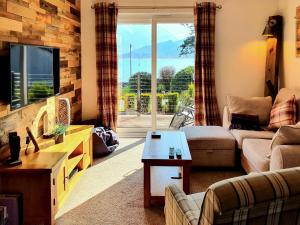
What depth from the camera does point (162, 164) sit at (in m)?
3.09

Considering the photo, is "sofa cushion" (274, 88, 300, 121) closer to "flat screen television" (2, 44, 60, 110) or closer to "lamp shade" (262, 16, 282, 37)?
"lamp shade" (262, 16, 282, 37)

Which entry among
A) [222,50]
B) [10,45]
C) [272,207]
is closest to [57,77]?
[10,45]

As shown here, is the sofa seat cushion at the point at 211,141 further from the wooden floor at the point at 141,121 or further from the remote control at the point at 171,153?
the wooden floor at the point at 141,121

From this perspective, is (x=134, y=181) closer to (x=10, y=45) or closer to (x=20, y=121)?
(x=20, y=121)

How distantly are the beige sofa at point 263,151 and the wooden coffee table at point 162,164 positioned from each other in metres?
0.64

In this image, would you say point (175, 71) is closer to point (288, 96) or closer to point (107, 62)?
point (107, 62)

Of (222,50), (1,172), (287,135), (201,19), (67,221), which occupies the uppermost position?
(201,19)

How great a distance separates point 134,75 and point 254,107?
79.1 inches

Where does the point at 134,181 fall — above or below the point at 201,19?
below

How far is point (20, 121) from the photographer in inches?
128

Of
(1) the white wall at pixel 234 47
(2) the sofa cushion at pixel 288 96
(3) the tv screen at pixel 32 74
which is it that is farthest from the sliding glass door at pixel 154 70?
(3) the tv screen at pixel 32 74

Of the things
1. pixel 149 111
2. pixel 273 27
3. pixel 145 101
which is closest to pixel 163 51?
pixel 145 101

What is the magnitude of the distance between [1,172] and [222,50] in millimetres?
3915

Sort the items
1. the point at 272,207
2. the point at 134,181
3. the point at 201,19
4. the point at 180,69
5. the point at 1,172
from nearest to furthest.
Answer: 1. the point at 272,207
2. the point at 1,172
3. the point at 134,181
4. the point at 201,19
5. the point at 180,69
